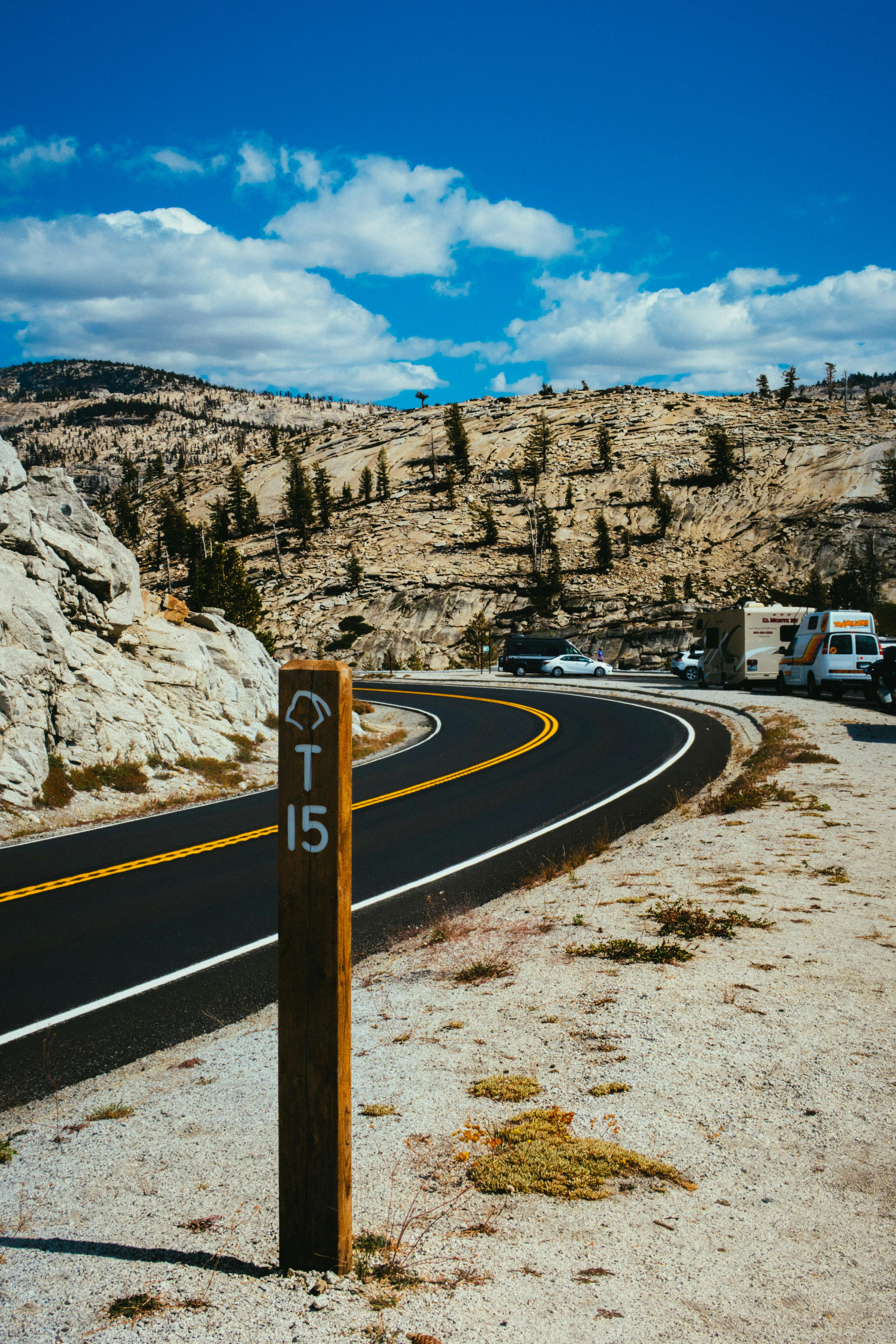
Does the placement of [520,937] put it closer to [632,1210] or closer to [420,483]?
[632,1210]

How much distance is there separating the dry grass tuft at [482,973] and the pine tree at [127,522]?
355 ft

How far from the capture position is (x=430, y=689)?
4628 cm

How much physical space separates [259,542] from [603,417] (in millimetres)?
46956

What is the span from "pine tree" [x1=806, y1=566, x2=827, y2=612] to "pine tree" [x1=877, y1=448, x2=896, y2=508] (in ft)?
43.0

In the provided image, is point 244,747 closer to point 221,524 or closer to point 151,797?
point 151,797

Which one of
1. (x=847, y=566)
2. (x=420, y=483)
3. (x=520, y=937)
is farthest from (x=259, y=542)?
(x=520, y=937)

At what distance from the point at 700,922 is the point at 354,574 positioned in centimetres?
7145

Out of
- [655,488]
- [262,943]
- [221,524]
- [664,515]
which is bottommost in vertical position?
[262,943]

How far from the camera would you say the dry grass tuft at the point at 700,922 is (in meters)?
6.88

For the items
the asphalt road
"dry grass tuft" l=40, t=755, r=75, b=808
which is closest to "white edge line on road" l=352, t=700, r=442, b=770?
the asphalt road

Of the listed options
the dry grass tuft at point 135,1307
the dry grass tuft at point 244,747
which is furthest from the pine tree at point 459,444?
the dry grass tuft at point 135,1307

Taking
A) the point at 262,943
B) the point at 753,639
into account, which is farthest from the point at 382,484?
the point at 262,943

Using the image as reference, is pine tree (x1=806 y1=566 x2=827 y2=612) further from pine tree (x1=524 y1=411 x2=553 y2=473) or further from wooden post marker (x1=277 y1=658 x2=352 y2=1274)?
wooden post marker (x1=277 y1=658 x2=352 y2=1274)

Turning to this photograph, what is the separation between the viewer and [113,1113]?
184 inches
